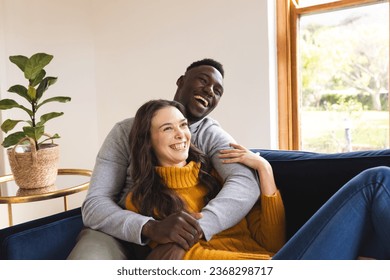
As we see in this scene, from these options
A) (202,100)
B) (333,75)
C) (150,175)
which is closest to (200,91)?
(202,100)

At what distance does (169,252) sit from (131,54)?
6.16ft

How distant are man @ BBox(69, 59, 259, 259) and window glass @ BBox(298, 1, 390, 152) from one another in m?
0.95

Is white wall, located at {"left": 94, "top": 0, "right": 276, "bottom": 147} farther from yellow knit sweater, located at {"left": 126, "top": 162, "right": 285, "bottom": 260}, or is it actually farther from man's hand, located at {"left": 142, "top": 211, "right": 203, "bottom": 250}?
man's hand, located at {"left": 142, "top": 211, "right": 203, "bottom": 250}

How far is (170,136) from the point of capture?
1.43 m

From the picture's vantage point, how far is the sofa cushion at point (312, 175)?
1470 mm

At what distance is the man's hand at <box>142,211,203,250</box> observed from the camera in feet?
4.17

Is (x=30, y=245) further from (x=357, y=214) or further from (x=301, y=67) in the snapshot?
(x=301, y=67)

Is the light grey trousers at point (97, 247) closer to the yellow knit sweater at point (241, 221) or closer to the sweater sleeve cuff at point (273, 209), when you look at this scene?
the yellow knit sweater at point (241, 221)

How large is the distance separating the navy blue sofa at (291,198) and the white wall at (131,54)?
0.87 metres

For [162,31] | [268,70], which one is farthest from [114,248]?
[162,31]

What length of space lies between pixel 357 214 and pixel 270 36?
1.38 m

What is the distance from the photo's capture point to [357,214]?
47.4 inches

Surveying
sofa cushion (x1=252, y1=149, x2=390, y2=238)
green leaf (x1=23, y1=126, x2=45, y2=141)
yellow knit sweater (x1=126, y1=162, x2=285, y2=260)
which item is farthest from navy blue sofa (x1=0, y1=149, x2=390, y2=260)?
green leaf (x1=23, y1=126, x2=45, y2=141)

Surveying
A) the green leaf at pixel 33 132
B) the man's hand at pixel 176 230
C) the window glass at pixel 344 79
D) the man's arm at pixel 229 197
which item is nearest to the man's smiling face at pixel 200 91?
the man's arm at pixel 229 197
